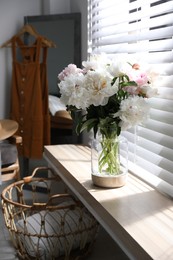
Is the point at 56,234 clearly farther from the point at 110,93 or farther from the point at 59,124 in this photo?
the point at 59,124

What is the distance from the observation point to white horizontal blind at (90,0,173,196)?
1.49 m

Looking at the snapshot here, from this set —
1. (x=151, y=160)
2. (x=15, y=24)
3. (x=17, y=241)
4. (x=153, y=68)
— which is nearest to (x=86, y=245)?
(x=17, y=241)

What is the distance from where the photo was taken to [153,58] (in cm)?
159

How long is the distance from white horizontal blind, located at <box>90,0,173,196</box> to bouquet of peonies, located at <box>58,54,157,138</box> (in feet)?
0.35

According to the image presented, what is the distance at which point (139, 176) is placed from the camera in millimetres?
1719

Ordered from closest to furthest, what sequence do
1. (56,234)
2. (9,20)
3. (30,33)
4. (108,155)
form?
(108,155) < (56,234) < (30,33) < (9,20)

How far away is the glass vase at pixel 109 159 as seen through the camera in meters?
1.54

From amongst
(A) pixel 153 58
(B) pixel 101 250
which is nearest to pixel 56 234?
(B) pixel 101 250

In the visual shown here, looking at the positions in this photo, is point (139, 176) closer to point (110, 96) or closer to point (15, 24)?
point (110, 96)

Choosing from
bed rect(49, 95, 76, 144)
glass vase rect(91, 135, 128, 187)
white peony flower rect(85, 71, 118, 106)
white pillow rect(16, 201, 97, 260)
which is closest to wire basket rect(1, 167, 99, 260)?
white pillow rect(16, 201, 97, 260)

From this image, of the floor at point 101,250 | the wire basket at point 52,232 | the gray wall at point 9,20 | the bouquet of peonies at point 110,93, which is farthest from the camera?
the gray wall at point 9,20

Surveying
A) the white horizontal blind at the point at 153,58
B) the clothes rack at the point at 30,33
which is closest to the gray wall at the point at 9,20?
the clothes rack at the point at 30,33

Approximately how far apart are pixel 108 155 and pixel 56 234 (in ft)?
1.52

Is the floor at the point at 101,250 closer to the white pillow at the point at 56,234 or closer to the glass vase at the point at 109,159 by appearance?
the white pillow at the point at 56,234
